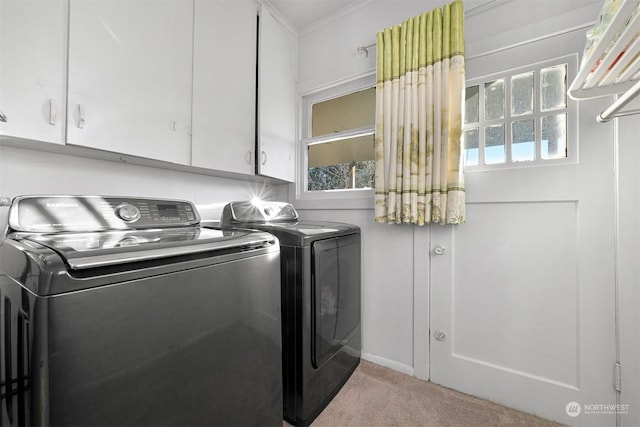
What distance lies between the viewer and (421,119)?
1.60 metres

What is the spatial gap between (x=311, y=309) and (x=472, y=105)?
1.59m

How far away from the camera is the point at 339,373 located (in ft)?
5.08

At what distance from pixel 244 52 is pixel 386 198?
1.39 meters

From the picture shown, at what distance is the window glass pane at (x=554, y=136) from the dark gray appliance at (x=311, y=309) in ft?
3.87

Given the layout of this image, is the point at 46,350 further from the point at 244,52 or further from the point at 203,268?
the point at 244,52

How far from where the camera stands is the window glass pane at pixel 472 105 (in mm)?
1605

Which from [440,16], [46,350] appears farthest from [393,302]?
[440,16]

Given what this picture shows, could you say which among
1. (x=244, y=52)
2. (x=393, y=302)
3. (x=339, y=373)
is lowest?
(x=339, y=373)

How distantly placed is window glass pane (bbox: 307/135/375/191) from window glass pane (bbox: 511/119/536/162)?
896 millimetres

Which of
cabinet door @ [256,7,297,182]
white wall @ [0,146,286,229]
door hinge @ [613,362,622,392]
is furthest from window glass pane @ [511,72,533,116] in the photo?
white wall @ [0,146,286,229]

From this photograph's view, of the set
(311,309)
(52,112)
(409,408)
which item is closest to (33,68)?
(52,112)

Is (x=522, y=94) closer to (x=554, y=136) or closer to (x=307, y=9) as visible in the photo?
(x=554, y=136)

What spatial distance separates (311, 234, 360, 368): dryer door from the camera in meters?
1.33

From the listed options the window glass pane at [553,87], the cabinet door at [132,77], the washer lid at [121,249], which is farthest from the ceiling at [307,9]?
the washer lid at [121,249]
